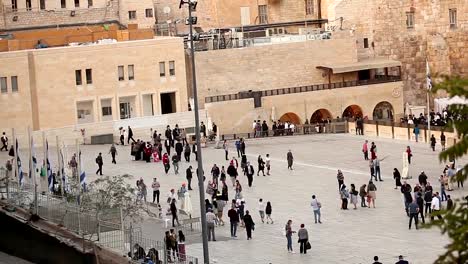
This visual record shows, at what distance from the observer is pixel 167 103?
198 feet

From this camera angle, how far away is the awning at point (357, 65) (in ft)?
210

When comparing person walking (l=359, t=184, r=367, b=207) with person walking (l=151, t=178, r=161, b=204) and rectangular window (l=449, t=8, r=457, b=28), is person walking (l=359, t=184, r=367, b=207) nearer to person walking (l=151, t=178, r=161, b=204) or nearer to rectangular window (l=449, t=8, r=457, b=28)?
person walking (l=151, t=178, r=161, b=204)

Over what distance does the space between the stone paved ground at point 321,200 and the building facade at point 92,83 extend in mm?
5086

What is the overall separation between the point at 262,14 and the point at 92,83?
1704cm

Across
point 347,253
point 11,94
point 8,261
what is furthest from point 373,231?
point 11,94

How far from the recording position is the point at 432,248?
97.2 ft

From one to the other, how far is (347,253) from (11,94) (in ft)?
97.2

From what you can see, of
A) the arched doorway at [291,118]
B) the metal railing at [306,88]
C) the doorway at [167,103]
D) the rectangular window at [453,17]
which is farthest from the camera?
the rectangular window at [453,17]

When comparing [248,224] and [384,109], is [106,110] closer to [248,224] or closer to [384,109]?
[384,109]

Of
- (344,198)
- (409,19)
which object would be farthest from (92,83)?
(344,198)

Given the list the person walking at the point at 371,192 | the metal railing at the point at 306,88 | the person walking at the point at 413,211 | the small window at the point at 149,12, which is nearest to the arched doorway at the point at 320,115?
the metal railing at the point at 306,88

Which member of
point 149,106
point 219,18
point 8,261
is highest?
point 219,18

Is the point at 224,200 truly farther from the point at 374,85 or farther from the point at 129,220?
the point at 374,85

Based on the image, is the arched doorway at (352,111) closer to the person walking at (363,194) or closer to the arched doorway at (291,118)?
the arched doorway at (291,118)
